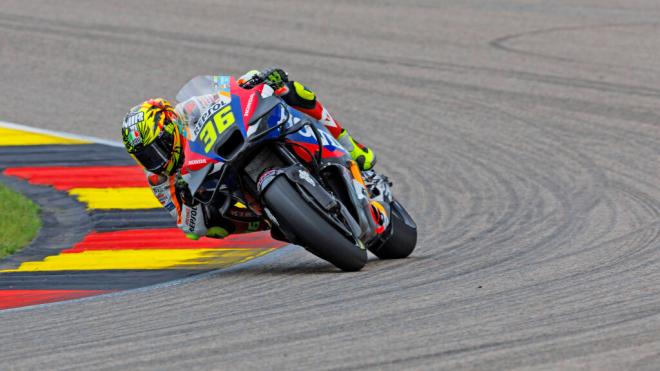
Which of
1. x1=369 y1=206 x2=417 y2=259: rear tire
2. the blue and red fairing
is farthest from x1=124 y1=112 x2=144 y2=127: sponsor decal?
x1=369 y1=206 x2=417 y2=259: rear tire

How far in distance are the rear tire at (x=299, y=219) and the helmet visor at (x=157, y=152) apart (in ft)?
2.56

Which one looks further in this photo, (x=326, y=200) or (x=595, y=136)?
(x=595, y=136)

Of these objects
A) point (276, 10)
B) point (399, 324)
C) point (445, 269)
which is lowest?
point (276, 10)

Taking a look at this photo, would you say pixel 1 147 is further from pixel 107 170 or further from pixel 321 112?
pixel 321 112

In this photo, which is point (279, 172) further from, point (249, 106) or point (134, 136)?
point (134, 136)

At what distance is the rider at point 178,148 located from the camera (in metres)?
7.43

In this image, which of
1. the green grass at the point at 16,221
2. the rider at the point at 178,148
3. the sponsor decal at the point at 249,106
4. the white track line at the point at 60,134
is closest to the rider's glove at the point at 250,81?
the rider at the point at 178,148

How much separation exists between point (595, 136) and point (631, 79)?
2.08m

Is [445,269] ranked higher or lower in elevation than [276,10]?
higher

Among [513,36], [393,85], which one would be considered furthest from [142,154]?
[513,36]

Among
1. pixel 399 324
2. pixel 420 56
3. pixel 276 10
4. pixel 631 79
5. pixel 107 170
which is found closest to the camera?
pixel 399 324

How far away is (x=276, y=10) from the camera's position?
1739 centimetres

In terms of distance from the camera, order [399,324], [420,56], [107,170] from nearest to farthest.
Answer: [399,324], [107,170], [420,56]

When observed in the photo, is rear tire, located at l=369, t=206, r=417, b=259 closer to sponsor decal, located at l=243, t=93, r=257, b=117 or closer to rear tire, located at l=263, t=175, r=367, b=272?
rear tire, located at l=263, t=175, r=367, b=272
